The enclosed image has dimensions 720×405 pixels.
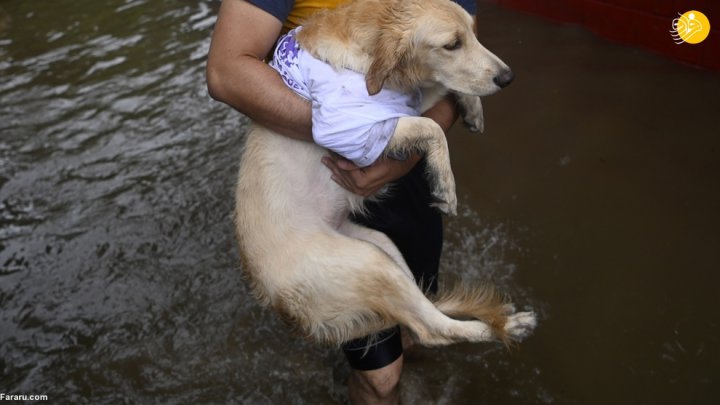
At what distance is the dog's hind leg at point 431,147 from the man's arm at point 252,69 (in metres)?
0.28

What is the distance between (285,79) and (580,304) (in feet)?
5.43

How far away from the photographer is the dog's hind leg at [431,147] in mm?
2043

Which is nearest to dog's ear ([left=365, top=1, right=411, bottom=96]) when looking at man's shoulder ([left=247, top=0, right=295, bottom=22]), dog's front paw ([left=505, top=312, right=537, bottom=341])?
man's shoulder ([left=247, top=0, right=295, bottom=22])

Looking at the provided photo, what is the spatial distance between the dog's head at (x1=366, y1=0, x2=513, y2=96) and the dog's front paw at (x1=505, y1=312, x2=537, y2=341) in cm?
77

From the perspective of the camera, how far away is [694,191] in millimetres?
3225

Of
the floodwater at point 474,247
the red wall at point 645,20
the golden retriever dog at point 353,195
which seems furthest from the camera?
the red wall at point 645,20

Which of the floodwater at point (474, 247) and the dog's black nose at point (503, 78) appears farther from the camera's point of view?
the floodwater at point (474, 247)

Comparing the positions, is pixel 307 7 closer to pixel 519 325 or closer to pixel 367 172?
pixel 367 172

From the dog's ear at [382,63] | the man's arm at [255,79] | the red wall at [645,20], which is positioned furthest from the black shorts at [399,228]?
the red wall at [645,20]

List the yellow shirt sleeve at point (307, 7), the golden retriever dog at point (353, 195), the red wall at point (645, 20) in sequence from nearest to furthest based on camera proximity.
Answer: the golden retriever dog at point (353, 195)
the yellow shirt sleeve at point (307, 7)
the red wall at point (645, 20)

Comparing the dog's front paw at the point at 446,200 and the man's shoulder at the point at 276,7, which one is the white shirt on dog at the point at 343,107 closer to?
the man's shoulder at the point at 276,7

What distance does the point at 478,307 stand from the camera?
227 centimetres

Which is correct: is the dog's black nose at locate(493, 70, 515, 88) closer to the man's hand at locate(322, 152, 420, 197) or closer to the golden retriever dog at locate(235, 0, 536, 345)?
the golden retriever dog at locate(235, 0, 536, 345)

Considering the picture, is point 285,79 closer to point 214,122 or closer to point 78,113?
point 214,122
